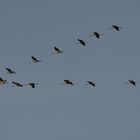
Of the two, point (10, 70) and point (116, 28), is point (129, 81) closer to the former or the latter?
point (116, 28)

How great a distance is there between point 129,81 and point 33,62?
83.0 feet

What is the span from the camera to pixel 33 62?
4724 inches

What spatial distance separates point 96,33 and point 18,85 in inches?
945

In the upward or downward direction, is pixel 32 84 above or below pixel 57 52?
below

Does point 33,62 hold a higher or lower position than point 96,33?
lower

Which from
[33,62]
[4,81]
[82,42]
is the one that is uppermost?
[82,42]

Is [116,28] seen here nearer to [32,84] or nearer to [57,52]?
[57,52]

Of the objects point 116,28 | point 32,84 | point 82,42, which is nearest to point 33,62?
point 32,84

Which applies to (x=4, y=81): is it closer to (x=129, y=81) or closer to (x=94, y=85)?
(x=94, y=85)

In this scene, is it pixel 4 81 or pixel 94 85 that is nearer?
pixel 4 81

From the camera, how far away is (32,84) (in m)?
120

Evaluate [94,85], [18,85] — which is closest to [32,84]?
[18,85]

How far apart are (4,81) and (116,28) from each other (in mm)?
32053

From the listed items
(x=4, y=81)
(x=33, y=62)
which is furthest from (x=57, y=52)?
(x=4, y=81)
